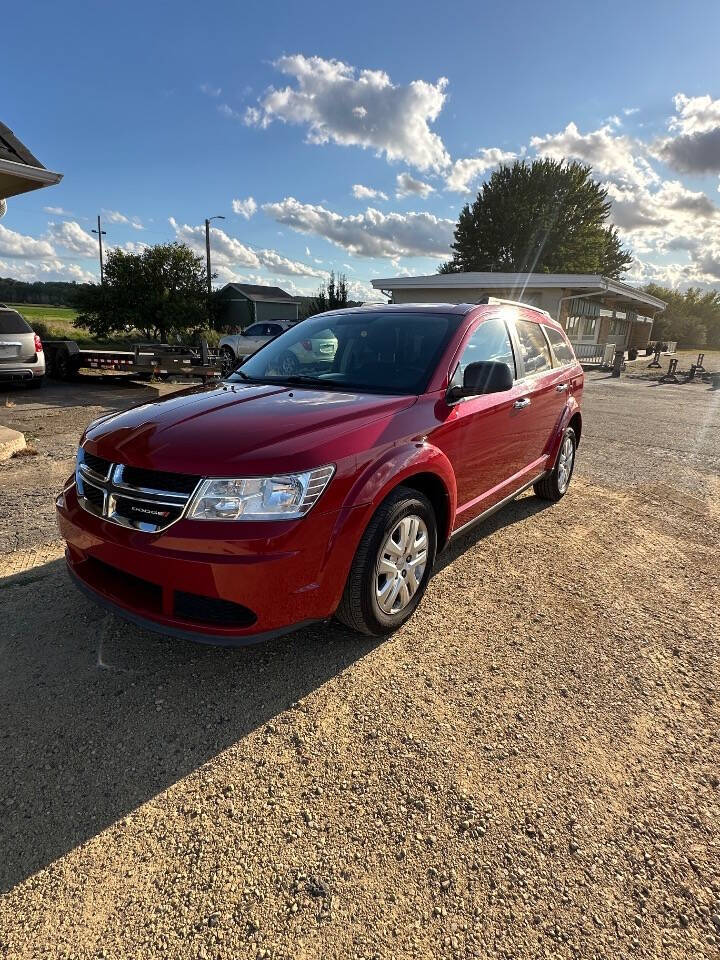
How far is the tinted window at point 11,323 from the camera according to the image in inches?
402

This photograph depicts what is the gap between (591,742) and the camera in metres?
2.29

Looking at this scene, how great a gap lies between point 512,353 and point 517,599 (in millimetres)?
1844

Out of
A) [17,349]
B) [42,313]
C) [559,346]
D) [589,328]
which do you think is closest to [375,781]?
[559,346]

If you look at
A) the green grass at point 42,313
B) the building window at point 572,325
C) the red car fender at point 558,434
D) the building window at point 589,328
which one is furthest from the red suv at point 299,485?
the green grass at point 42,313

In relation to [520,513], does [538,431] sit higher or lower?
higher

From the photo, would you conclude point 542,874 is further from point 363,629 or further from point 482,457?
point 482,457

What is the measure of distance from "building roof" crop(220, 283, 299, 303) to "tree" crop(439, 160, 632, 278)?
19.7 m

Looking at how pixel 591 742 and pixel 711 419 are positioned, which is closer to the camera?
pixel 591 742

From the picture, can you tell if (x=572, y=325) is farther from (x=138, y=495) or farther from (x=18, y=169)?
(x=138, y=495)

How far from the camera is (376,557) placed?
8.58 ft

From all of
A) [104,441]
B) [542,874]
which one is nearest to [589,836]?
[542,874]

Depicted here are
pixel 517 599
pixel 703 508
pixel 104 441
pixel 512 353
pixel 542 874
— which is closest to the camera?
pixel 542 874

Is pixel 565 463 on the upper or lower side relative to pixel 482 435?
lower

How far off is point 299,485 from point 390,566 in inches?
31.2
